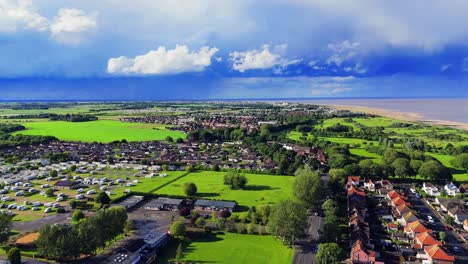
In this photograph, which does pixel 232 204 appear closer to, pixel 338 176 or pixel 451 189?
pixel 338 176

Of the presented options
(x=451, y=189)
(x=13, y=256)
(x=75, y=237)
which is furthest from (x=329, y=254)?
(x=451, y=189)

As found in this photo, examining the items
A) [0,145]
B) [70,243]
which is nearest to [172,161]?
[70,243]

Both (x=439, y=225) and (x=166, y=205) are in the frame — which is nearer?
(x=439, y=225)

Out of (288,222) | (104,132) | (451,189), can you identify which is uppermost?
(104,132)

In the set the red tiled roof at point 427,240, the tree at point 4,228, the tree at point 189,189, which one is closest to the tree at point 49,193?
the tree at point 4,228

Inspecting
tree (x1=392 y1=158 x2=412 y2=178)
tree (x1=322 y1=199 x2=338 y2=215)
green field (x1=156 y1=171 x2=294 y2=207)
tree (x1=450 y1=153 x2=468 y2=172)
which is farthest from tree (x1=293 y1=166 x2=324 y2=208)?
tree (x1=450 y1=153 x2=468 y2=172)

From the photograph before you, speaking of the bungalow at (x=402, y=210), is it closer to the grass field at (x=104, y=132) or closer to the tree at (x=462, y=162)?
the tree at (x=462, y=162)

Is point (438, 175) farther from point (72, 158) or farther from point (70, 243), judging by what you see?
point (72, 158)
